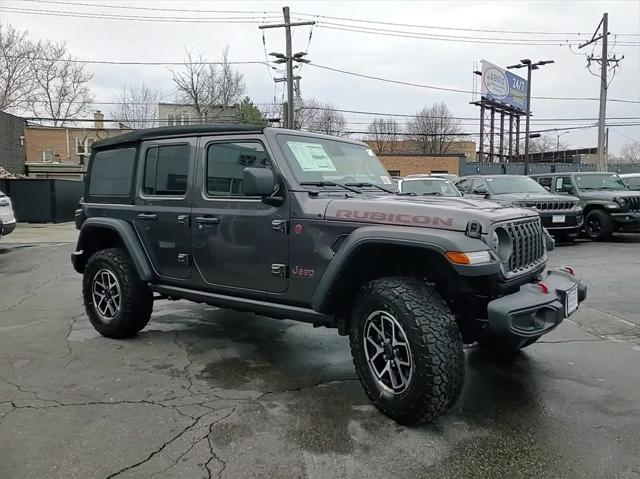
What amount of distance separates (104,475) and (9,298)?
546cm

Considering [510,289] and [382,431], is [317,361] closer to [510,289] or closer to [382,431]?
[382,431]

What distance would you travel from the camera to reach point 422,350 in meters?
3.09

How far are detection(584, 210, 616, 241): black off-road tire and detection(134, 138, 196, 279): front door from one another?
1105 cm

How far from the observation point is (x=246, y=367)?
4406 mm

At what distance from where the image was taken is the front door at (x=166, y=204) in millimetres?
4652

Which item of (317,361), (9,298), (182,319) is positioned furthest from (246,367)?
(9,298)

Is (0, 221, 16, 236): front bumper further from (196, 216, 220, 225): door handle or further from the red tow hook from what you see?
the red tow hook

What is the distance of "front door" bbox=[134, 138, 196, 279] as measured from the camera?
4.65 m

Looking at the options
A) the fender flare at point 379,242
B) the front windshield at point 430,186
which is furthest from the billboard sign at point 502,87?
the fender flare at point 379,242

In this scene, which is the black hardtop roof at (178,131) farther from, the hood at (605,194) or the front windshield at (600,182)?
the front windshield at (600,182)

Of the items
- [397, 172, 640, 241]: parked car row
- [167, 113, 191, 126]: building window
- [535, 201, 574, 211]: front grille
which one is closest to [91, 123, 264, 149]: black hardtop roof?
[397, 172, 640, 241]: parked car row

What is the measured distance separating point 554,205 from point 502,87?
42951mm

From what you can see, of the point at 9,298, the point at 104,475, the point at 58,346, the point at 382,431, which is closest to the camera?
the point at 104,475

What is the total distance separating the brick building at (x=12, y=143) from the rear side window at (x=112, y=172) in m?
19.9
